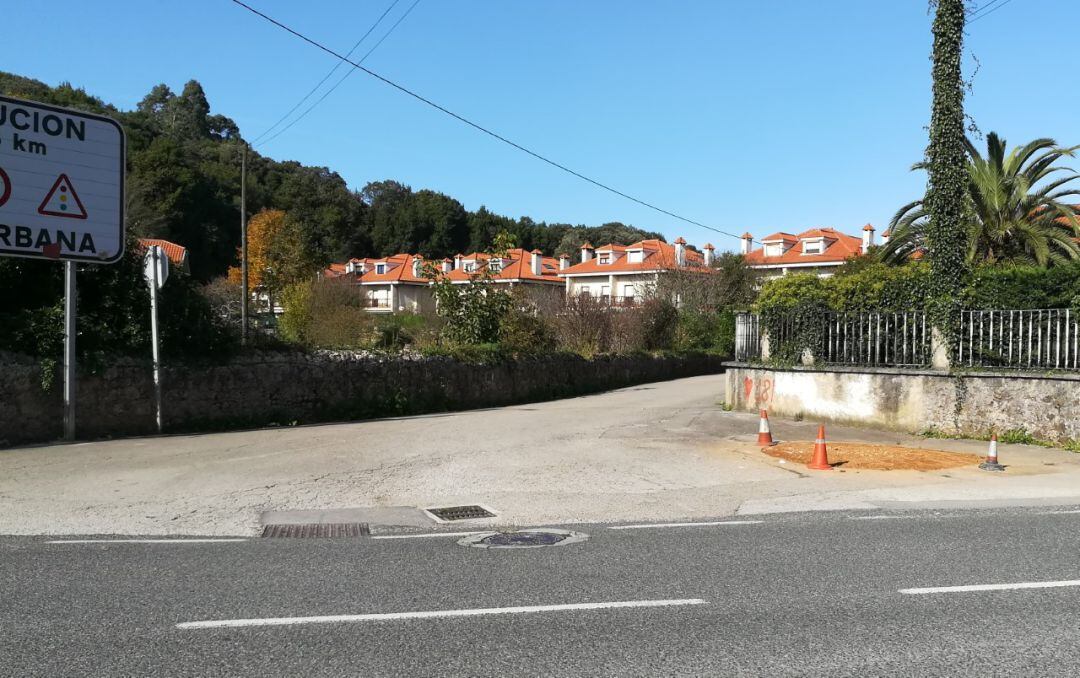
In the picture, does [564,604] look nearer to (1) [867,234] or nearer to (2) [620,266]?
(1) [867,234]

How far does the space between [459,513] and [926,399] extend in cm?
1019

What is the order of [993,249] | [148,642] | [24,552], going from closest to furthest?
[148,642] → [24,552] → [993,249]

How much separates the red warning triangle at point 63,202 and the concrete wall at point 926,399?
1354 cm

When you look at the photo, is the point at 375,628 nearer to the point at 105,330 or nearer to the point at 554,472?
the point at 554,472

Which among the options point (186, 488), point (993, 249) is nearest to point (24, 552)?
point (186, 488)

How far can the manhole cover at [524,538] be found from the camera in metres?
7.29

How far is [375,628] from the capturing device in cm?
485

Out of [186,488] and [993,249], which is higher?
[993,249]

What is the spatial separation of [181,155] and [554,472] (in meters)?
66.8

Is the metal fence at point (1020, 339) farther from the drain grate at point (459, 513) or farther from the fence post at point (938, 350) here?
the drain grate at point (459, 513)

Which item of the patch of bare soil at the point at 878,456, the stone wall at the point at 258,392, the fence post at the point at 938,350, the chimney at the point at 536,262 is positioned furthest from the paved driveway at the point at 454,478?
the chimney at the point at 536,262

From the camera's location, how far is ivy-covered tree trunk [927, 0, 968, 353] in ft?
50.7

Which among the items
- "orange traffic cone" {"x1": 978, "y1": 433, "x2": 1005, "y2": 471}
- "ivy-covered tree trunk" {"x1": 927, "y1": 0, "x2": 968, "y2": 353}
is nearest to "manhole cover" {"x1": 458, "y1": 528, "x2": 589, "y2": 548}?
"orange traffic cone" {"x1": 978, "y1": 433, "x2": 1005, "y2": 471}

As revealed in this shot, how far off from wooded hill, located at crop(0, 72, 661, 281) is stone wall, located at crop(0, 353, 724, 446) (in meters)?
27.9
